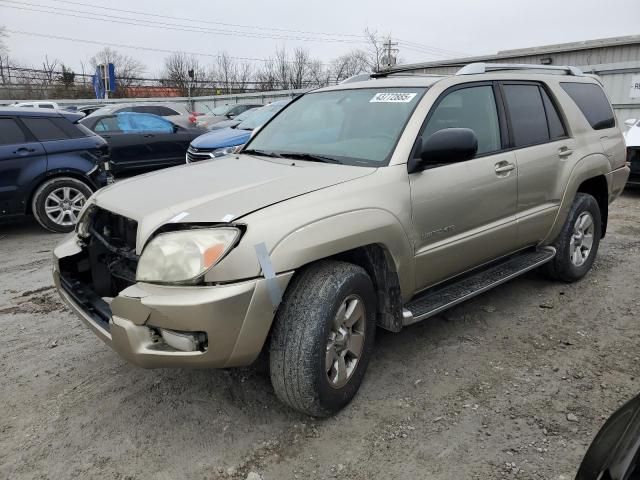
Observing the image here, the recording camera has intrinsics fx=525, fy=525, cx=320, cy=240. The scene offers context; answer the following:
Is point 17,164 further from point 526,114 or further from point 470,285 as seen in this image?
point 526,114

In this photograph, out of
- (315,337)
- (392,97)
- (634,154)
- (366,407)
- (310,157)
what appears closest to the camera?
(315,337)

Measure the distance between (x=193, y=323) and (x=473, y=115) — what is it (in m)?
2.47

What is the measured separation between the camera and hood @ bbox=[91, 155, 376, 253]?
8.30 ft

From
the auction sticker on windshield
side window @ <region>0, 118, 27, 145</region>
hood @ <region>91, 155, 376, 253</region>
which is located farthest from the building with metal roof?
hood @ <region>91, 155, 376, 253</region>

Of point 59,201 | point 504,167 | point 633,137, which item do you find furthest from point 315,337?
point 633,137

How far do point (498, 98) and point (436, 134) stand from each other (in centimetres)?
115

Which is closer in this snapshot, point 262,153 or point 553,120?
point 262,153

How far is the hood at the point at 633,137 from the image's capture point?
8.44 meters

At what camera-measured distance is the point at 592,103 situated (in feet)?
15.9

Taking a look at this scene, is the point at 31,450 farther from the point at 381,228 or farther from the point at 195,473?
the point at 381,228

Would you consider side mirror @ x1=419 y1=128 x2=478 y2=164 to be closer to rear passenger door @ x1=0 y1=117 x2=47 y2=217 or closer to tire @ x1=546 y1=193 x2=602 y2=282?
tire @ x1=546 y1=193 x2=602 y2=282

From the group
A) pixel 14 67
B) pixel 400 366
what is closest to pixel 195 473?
pixel 400 366

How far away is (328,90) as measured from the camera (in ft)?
13.4

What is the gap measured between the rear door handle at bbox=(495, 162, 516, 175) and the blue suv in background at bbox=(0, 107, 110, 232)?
18.4 ft
